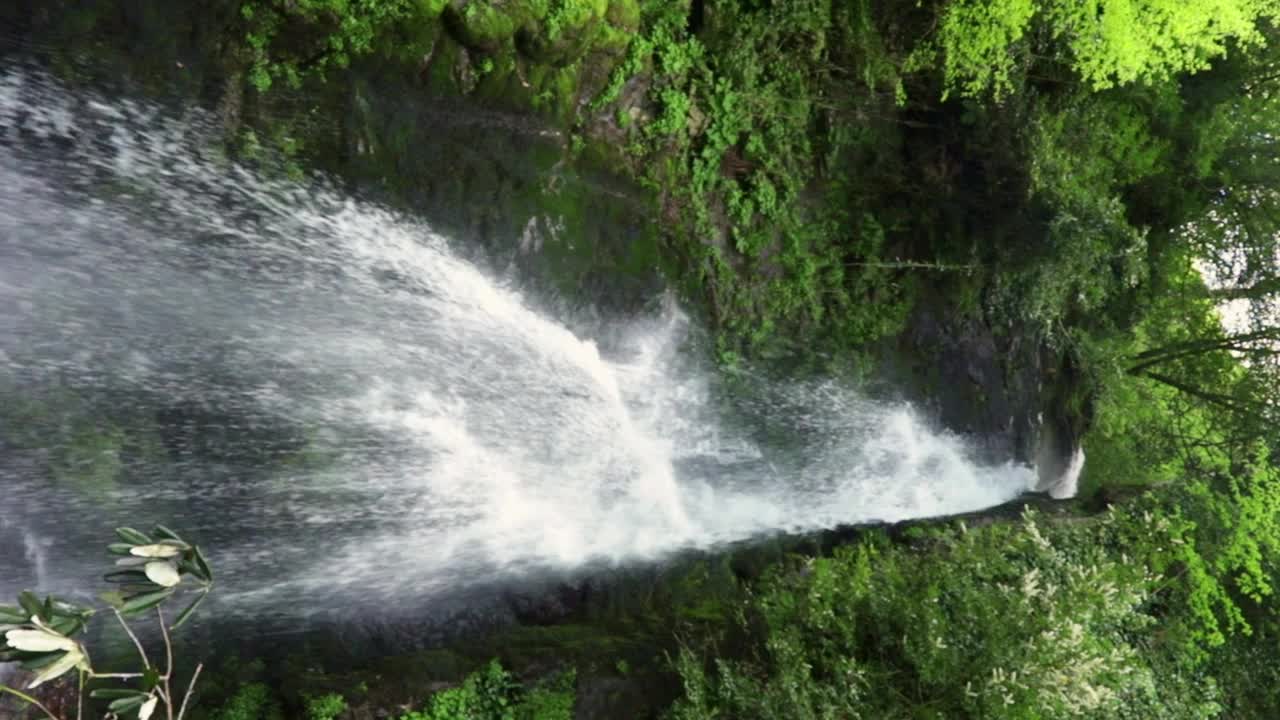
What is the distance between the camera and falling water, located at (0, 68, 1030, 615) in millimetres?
4375

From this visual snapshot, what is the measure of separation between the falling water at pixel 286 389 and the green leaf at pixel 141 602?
5.03 feet

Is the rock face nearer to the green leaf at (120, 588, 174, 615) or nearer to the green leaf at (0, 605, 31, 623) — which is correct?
the green leaf at (120, 588, 174, 615)

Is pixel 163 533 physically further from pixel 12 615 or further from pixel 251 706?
pixel 251 706

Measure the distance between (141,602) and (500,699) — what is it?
2403 mm

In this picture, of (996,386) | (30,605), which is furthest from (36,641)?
(996,386)

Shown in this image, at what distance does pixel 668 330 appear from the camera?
7.40 m

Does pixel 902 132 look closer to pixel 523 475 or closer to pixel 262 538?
pixel 523 475

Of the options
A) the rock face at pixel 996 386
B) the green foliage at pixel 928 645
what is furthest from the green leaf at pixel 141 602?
the rock face at pixel 996 386

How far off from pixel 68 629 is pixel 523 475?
3307mm

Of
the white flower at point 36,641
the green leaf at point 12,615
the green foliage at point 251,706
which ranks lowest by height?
the green foliage at point 251,706

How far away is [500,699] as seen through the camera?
5113 millimetres

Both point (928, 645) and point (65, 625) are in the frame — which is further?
point (928, 645)

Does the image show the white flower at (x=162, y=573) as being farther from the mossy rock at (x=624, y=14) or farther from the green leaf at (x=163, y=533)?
the mossy rock at (x=624, y=14)

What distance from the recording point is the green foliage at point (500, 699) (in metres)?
4.99
